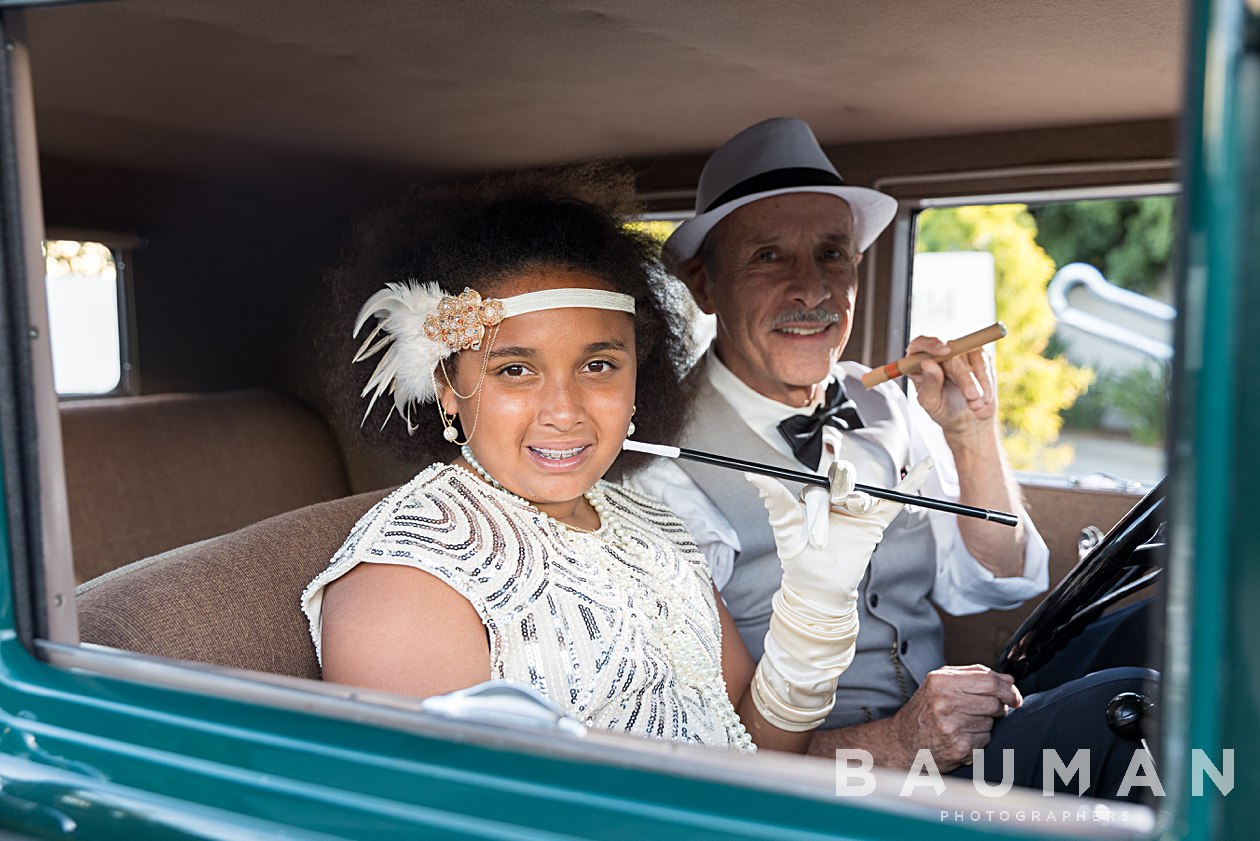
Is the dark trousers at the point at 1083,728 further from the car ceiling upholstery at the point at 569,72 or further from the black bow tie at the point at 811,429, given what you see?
the car ceiling upholstery at the point at 569,72

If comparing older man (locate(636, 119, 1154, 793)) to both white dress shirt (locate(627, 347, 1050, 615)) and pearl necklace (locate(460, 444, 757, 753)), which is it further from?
pearl necklace (locate(460, 444, 757, 753))

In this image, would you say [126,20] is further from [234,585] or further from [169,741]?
[169,741]

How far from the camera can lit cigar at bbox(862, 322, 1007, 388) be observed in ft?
7.34

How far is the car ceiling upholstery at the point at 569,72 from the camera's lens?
2.02 m

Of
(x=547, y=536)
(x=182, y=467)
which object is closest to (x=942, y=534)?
(x=547, y=536)

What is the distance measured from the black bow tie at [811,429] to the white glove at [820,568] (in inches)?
22.0

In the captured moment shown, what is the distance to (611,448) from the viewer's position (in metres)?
1.77

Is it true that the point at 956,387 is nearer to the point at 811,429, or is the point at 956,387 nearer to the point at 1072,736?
the point at 811,429

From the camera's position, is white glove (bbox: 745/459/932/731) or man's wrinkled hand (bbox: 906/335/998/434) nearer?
white glove (bbox: 745/459/932/731)

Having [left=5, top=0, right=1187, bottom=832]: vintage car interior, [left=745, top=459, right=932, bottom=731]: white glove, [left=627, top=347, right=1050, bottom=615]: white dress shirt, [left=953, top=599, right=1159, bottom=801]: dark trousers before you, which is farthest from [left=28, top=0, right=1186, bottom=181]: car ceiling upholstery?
[left=953, top=599, right=1159, bottom=801]: dark trousers

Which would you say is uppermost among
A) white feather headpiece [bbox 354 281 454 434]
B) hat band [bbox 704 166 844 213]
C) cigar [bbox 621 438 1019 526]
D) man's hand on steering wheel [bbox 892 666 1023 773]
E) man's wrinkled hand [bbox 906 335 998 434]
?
hat band [bbox 704 166 844 213]

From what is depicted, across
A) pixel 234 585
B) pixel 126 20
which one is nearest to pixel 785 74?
pixel 126 20

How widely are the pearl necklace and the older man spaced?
0.43 meters

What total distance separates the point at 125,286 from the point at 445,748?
388cm
